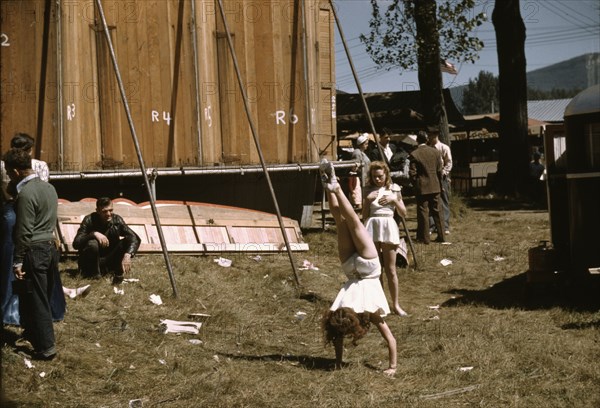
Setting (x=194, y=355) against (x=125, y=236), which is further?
(x=125, y=236)

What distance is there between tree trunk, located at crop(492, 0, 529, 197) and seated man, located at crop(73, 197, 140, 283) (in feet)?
52.8

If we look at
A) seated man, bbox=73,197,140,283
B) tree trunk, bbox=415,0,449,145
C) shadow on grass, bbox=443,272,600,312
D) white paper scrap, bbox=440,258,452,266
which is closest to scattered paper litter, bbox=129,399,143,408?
seated man, bbox=73,197,140,283

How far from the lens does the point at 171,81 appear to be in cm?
1549

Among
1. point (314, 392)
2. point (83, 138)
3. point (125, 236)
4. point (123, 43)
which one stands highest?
point (123, 43)

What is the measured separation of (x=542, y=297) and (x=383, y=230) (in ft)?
7.42

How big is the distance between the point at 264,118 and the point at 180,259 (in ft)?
11.7

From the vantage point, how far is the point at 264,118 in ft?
53.4

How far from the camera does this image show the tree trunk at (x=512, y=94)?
26.1 metres

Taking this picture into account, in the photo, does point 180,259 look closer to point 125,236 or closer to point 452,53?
point 125,236

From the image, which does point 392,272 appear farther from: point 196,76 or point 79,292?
point 196,76

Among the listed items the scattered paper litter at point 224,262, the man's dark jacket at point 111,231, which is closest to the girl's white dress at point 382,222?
→ the man's dark jacket at point 111,231

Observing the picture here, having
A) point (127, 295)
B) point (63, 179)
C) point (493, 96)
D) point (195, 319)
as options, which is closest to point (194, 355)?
point (195, 319)

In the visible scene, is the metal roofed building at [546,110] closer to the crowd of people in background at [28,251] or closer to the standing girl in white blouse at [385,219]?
the standing girl in white blouse at [385,219]

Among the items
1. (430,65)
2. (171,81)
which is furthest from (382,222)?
(430,65)
